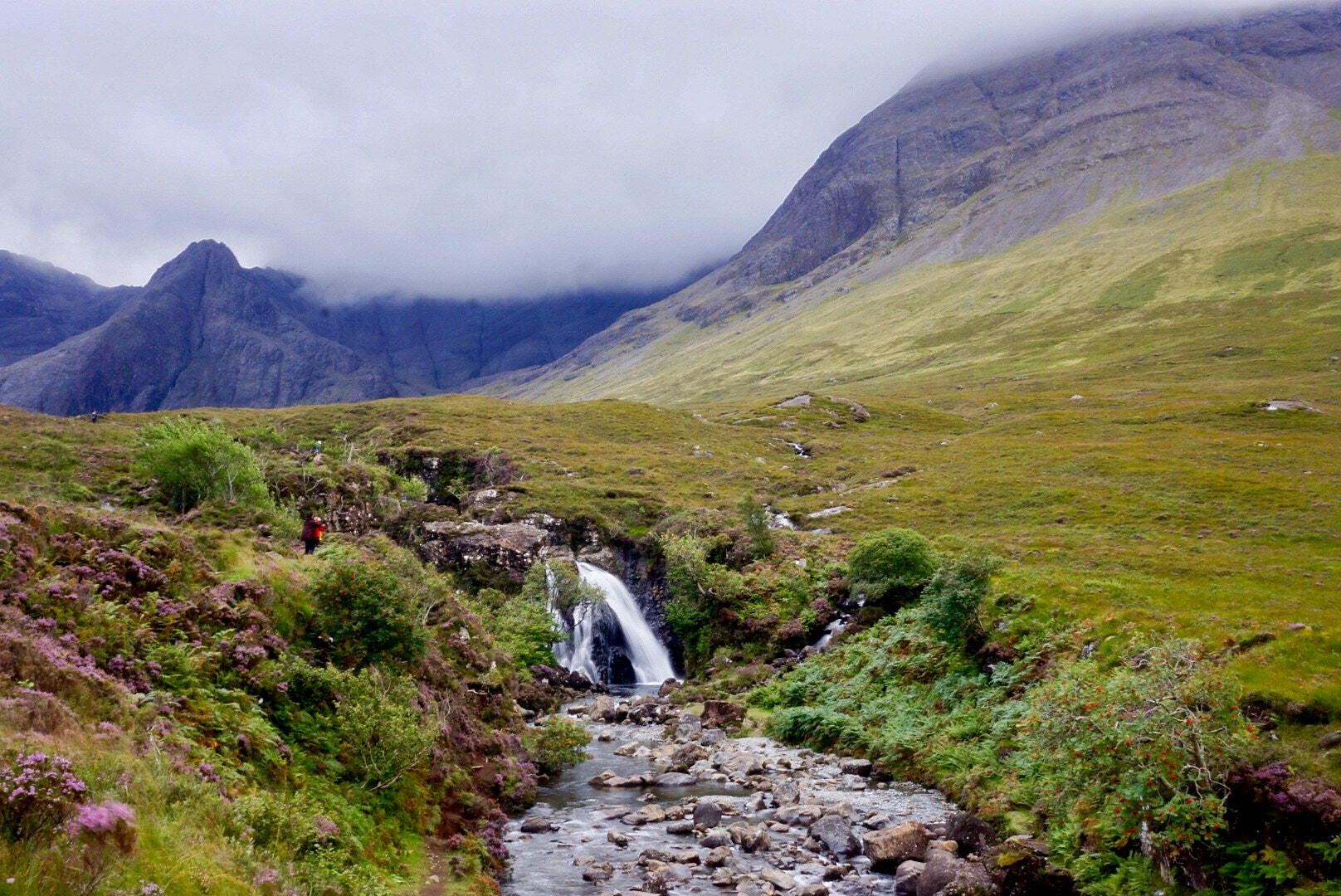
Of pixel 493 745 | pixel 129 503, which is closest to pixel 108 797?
pixel 493 745

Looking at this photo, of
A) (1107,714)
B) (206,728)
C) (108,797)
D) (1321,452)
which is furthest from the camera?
(1321,452)

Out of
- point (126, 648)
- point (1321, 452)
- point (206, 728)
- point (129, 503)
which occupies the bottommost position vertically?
point (1321, 452)

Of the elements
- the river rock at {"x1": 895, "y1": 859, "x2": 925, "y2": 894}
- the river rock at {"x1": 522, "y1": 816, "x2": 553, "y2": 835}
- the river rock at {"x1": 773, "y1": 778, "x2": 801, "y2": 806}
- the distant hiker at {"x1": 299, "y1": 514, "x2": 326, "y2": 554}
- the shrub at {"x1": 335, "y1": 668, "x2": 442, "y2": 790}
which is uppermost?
the distant hiker at {"x1": 299, "y1": 514, "x2": 326, "y2": 554}

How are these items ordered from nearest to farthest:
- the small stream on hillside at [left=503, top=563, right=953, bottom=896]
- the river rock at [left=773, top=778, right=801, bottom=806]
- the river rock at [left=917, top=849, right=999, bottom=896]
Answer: the river rock at [left=917, top=849, right=999, bottom=896] < the small stream on hillside at [left=503, top=563, right=953, bottom=896] < the river rock at [left=773, top=778, right=801, bottom=806]

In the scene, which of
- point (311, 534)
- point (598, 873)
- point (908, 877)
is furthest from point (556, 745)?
point (908, 877)

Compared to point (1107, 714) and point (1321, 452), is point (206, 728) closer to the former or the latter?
point (1107, 714)

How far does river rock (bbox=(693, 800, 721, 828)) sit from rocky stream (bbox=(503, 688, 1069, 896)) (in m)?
0.03

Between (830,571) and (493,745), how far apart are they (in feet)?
94.6

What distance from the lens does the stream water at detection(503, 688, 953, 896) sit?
18.8 metres

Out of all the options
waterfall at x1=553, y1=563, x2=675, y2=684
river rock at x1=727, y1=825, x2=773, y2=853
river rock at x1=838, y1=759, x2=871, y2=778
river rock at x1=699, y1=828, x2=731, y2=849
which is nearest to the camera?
river rock at x1=727, y1=825, x2=773, y2=853

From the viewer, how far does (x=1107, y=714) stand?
688 inches

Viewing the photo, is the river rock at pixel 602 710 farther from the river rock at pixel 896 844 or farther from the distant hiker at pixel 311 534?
the river rock at pixel 896 844

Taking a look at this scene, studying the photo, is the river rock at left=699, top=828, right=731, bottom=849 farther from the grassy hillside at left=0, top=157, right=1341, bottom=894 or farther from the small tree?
the small tree

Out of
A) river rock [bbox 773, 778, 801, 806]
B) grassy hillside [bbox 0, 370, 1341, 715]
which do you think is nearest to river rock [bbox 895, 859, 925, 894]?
river rock [bbox 773, 778, 801, 806]
